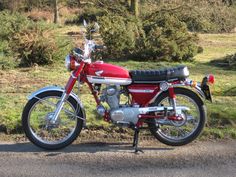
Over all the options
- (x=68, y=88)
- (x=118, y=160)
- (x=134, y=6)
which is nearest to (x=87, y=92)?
(x=68, y=88)

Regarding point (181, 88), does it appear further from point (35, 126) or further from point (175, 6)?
point (175, 6)

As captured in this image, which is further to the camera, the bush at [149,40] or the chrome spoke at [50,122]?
the bush at [149,40]

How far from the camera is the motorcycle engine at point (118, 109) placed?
18.2ft

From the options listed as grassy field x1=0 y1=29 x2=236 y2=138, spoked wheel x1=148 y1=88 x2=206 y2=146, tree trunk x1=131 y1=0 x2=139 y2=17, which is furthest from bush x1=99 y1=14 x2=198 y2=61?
spoked wheel x1=148 y1=88 x2=206 y2=146

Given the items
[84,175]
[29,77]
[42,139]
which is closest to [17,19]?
[29,77]

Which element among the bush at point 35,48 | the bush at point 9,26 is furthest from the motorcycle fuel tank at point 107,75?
the bush at point 9,26

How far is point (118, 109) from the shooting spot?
219 inches

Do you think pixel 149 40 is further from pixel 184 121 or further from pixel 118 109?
pixel 118 109

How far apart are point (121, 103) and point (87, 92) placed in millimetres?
2482

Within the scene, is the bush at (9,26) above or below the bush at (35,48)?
above

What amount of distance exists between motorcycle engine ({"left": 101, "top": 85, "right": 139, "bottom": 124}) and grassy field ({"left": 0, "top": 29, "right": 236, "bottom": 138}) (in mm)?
715

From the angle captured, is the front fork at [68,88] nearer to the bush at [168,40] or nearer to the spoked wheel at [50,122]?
the spoked wheel at [50,122]

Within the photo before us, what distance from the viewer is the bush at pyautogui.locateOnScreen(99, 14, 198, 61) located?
1253 centimetres

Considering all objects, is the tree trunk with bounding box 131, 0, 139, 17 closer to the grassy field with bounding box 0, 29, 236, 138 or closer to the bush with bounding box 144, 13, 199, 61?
the bush with bounding box 144, 13, 199, 61
